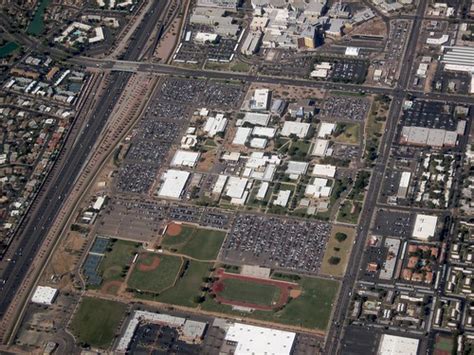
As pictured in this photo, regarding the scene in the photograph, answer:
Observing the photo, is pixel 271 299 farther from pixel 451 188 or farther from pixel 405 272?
pixel 451 188

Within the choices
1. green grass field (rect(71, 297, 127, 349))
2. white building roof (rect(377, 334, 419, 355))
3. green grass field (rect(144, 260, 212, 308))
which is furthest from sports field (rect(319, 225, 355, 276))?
green grass field (rect(71, 297, 127, 349))

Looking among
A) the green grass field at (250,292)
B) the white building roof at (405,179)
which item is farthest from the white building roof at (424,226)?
the green grass field at (250,292)

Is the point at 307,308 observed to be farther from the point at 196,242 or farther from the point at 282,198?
the point at 196,242

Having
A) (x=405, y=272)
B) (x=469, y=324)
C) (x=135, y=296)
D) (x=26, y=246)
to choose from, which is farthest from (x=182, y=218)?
(x=469, y=324)

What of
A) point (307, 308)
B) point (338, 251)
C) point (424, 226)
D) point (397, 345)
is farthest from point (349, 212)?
point (397, 345)

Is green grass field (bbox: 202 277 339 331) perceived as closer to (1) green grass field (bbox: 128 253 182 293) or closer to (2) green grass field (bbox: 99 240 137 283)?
(1) green grass field (bbox: 128 253 182 293)

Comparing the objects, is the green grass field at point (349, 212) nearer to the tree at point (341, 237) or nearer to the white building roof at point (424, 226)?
the tree at point (341, 237)
